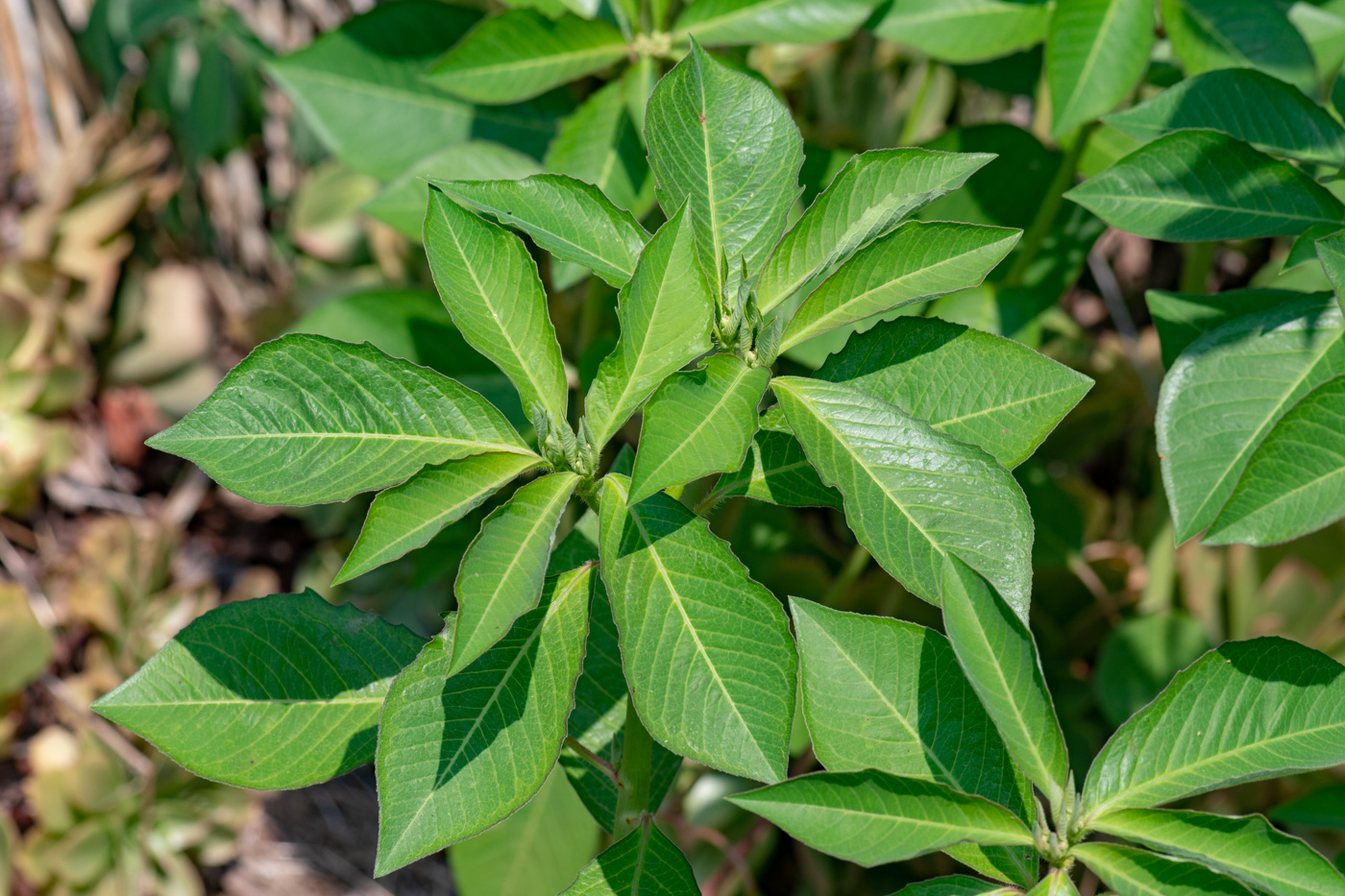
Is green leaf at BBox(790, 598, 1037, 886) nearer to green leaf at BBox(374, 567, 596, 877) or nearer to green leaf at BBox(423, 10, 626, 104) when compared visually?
green leaf at BBox(374, 567, 596, 877)

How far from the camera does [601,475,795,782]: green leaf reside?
2.07 feet

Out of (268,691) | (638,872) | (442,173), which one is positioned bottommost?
(638,872)

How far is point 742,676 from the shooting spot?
2.12 feet

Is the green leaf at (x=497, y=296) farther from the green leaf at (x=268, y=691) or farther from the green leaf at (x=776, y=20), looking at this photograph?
the green leaf at (x=776, y=20)

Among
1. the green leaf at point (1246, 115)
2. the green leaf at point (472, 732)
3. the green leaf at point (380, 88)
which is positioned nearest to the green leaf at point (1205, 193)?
the green leaf at point (1246, 115)

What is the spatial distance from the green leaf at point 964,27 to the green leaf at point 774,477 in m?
0.62

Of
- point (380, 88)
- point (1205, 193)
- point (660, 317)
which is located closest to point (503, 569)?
point (660, 317)

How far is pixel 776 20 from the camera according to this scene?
1072mm

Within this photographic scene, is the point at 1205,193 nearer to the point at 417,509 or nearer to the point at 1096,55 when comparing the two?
the point at 1096,55

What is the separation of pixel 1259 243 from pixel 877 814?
5.94ft

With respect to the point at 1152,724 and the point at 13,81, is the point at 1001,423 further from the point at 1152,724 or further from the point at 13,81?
the point at 13,81

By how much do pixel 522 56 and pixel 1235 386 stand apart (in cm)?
72

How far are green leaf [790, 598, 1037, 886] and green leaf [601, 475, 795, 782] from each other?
0.14ft

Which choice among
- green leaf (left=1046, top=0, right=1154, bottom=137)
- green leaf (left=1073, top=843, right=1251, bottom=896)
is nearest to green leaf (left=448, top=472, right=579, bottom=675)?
green leaf (left=1073, top=843, right=1251, bottom=896)
